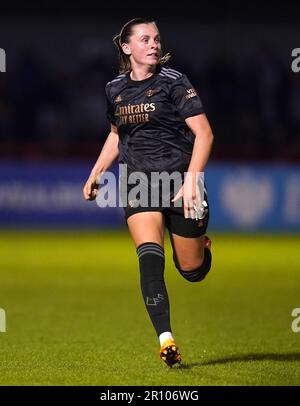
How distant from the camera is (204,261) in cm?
710

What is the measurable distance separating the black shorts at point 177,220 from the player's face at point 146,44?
0.91 meters

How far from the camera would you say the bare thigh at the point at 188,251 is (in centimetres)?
679

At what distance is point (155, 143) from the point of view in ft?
21.9

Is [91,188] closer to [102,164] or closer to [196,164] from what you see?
[102,164]

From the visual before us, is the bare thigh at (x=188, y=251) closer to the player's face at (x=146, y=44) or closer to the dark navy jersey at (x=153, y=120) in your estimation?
the dark navy jersey at (x=153, y=120)

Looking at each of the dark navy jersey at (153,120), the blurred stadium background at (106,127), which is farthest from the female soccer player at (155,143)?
the blurred stadium background at (106,127)

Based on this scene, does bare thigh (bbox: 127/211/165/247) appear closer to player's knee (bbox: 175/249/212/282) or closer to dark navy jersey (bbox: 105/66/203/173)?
dark navy jersey (bbox: 105/66/203/173)

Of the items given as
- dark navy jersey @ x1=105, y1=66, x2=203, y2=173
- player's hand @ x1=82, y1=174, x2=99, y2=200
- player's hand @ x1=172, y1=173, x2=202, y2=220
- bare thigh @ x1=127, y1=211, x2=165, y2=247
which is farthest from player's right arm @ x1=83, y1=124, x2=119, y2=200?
player's hand @ x1=172, y1=173, x2=202, y2=220

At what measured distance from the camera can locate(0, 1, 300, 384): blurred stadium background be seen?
595 inches

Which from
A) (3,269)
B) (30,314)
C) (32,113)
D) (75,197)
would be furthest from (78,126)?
(30,314)

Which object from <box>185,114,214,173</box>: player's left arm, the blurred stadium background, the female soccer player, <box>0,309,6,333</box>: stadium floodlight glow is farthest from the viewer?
the blurred stadium background

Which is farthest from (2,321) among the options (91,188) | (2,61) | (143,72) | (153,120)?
(2,61)

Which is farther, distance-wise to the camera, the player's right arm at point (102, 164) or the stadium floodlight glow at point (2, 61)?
the stadium floodlight glow at point (2, 61)

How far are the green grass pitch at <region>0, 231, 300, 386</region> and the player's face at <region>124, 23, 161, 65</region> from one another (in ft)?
6.61
